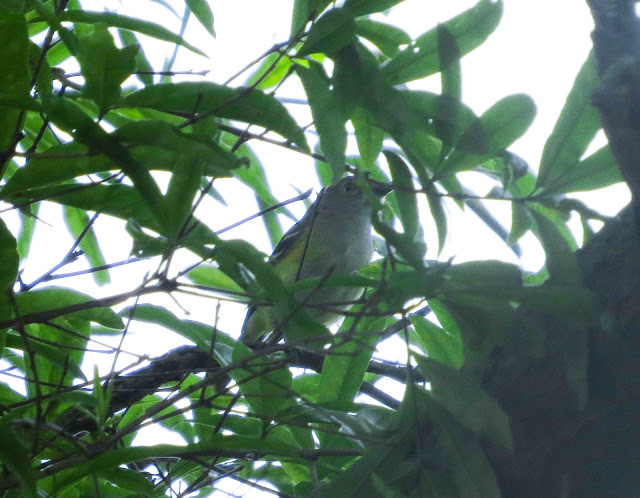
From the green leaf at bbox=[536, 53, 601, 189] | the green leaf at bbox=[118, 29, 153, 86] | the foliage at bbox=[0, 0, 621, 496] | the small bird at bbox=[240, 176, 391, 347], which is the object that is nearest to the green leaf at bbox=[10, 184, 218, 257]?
the foliage at bbox=[0, 0, 621, 496]

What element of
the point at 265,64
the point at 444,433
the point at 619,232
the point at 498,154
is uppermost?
the point at 265,64

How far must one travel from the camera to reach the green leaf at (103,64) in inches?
36.0

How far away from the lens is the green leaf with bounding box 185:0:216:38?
124cm

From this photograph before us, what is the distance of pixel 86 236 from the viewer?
5.80 ft

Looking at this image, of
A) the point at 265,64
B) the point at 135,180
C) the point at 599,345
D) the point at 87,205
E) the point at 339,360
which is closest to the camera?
the point at 135,180

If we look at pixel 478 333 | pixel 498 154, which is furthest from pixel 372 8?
pixel 478 333

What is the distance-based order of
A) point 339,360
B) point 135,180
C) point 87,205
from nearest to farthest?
1. point 135,180
2. point 87,205
3. point 339,360

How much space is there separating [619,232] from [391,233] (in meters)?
0.36

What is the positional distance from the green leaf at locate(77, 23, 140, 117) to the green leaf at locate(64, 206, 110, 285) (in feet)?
2.88

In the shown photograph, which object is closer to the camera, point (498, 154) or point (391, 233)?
point (391, 233)

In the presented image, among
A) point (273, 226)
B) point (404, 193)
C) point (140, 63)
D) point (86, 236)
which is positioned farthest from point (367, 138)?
point (86, 236)

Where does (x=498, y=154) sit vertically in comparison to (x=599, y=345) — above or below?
above

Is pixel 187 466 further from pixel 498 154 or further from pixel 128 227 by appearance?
pixel 498 154

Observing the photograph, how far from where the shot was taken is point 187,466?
1.48 meters
